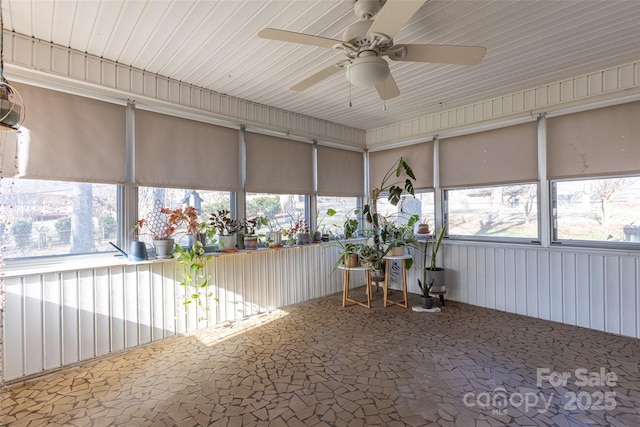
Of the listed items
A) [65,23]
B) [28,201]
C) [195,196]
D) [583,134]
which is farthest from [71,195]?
[583,134]

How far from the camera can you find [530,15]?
2.35 m

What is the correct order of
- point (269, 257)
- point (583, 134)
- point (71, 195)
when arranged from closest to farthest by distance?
point (71, 195), point (583, 134), point (269, 257)

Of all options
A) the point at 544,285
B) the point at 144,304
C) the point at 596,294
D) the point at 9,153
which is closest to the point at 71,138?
the point at 9,153

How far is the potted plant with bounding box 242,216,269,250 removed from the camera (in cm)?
383

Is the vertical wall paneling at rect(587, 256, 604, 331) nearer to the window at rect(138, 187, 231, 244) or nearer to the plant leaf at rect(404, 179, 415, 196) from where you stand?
the plant leaf at rect(404, 179, 415, 196)

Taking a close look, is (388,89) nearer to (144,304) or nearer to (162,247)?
(162,247)

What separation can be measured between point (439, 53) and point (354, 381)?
2433mm

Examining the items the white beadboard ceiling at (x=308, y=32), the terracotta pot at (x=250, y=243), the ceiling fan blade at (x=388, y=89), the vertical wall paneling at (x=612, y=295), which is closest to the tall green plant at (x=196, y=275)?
the terracotta pot at (x=250, y=243)

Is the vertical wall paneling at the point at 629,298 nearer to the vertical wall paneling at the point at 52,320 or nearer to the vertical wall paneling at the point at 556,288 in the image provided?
the vertical wall paneling at the point at 556,288

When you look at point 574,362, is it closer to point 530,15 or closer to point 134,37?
point 530,15

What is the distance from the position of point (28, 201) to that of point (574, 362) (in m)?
4.86

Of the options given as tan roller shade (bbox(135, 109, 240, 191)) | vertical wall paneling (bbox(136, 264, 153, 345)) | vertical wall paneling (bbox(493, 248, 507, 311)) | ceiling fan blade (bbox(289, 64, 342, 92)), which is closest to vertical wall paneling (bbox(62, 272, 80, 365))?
vertical wall paneling (bbox(136, 264, 153, 345))

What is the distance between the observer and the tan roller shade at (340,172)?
194 inches

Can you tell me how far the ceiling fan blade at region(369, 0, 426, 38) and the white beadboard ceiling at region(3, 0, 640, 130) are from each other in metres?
0.61
